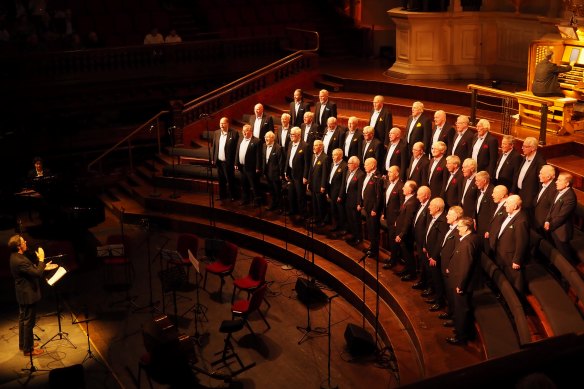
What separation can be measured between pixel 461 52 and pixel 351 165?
481cm

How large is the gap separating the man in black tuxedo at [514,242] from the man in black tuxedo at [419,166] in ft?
4.86

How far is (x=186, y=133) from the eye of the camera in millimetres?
11992

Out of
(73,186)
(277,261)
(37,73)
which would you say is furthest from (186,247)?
(37,73)

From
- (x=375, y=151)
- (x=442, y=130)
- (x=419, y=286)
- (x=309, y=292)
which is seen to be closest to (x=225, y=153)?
(x=375, y=151)

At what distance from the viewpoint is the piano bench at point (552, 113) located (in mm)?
8711

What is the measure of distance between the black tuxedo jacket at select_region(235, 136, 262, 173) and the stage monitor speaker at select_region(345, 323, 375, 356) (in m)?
3.36

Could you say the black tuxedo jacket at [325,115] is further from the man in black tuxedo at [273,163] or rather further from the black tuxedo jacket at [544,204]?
the black tuxedo jacket at [544,204]

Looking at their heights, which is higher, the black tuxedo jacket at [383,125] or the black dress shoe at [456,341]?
the black tuxedo jacket at [383,125]

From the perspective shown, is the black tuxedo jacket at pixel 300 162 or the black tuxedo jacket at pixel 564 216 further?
the black tuxedo jacket at pixel 300 162

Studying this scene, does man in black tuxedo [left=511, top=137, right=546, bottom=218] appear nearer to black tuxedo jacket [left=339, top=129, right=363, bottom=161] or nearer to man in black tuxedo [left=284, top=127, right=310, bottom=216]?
black tuxedo jacket [left=339, top=129, right=363, bottom=161]

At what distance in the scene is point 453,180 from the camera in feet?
23.6

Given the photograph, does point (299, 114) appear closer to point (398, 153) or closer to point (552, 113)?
point (398, 153)

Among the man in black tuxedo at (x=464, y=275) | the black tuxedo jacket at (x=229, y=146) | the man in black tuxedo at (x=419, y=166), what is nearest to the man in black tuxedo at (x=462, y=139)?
the man in black tuxedo at (x=419, y=166)

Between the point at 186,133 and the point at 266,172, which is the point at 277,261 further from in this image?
the point at 186,133
